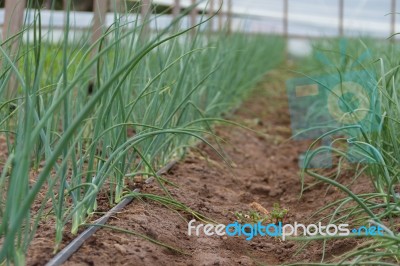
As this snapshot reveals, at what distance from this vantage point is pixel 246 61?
383cm

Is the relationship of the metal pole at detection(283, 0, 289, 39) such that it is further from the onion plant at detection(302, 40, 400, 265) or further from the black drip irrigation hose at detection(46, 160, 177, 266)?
the black drip irrigation hose at detection(46, 160, 177, 266)

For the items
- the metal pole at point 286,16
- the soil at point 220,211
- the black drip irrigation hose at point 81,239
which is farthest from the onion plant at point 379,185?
the metal pole at point 286,16

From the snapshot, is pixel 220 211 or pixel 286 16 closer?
pixel 220 211

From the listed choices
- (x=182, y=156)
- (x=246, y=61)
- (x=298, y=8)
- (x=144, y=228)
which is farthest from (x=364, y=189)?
(x=298, y=8)

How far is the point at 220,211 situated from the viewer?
1674 millimetres

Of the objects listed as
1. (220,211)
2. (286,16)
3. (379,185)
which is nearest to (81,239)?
(220,211)

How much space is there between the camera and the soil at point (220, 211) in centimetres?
119

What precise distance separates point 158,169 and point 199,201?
0.24 metres

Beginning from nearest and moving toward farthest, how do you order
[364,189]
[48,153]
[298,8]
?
[48,153] < [364,189] < [298,8]

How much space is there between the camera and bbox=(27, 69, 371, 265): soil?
1.19m

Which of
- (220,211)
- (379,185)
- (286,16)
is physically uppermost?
(379,185)

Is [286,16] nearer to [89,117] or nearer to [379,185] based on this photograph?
[89,117]

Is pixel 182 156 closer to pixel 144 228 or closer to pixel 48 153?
pixel 144 228

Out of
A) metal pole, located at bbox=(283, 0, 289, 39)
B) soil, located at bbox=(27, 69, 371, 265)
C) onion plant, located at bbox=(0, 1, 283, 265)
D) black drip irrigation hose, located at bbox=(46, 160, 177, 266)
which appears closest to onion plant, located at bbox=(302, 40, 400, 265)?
soil, located at bbox=(27, 69, 371, 265)
